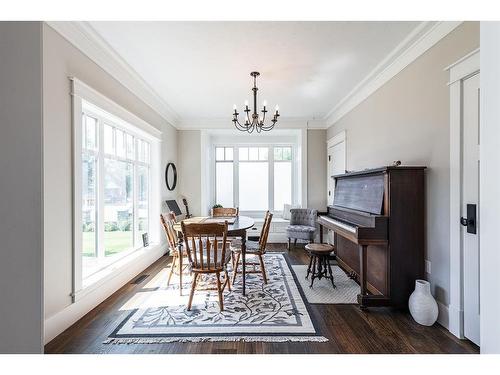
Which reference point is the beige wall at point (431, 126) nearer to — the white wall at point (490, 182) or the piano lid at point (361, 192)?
the piano lid at point (361, 192)

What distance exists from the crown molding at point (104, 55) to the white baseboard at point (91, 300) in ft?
7.58

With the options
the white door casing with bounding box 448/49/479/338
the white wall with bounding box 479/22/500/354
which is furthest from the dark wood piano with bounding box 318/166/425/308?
the white wall with bounding box 479/22/500/354

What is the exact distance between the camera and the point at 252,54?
8.71ft

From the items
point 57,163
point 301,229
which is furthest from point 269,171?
point 57,163

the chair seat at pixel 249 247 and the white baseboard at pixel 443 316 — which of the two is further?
the chair seat at pixel 249 247

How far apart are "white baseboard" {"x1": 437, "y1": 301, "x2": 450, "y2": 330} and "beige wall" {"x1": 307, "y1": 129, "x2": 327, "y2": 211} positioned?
3.27m

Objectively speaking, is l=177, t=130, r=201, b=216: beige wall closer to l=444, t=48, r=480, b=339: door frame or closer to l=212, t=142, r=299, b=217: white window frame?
l=212, t=142, r=299, b=217: white window frame

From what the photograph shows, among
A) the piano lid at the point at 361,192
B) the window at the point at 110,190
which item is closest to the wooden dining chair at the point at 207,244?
the window at the point at 110,190

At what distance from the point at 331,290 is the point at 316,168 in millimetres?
3011

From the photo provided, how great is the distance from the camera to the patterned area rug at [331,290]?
2673 millimetres

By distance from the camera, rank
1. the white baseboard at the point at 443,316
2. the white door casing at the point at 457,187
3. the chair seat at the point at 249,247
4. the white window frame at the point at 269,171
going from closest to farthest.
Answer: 1. the white door casing at the point at 457,187
2. the white baseboard at the point at 443,316
3. the chair seat at the point at 249,247
4. the white window frame at the point at 269,171
